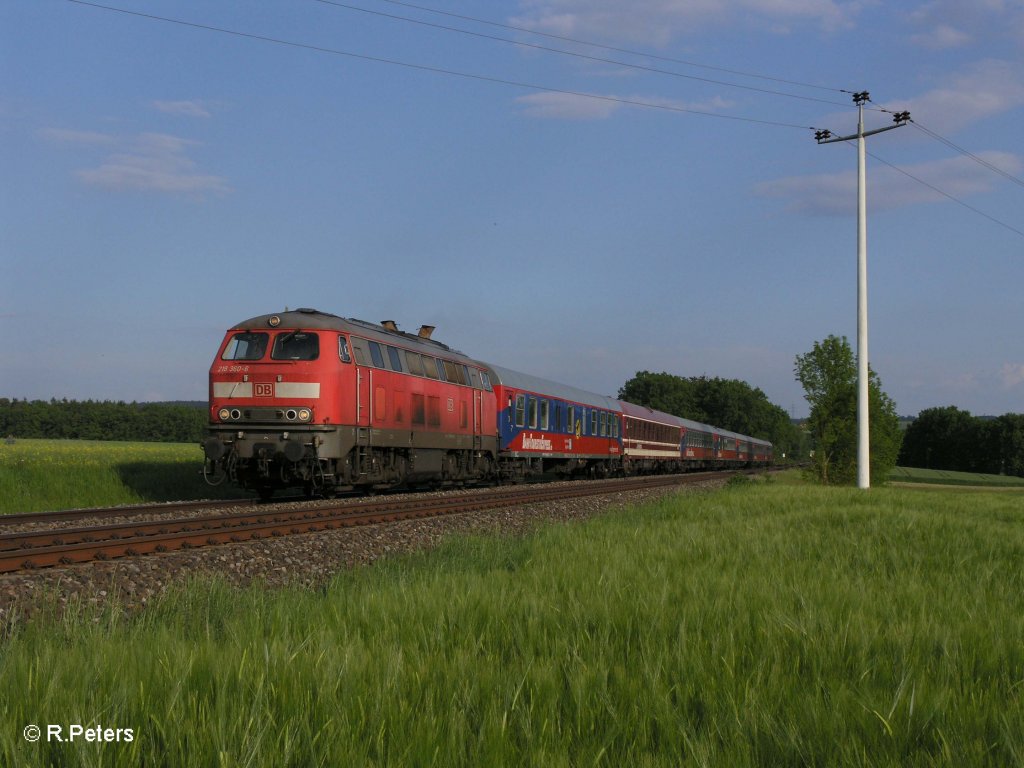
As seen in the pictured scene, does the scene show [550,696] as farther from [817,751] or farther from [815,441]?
[815,441]

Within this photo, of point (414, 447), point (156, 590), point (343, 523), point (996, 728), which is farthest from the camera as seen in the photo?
point (414, 447)

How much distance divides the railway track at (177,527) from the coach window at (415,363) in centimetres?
352

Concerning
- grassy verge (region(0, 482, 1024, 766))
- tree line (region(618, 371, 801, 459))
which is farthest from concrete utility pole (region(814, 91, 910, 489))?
tree line (region(618, 371, 801, 459))

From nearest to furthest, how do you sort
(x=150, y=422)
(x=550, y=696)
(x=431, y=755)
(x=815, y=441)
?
(x=431, y=755), (x=550, y=696), (x=815, y=441), (x=150, y=422)

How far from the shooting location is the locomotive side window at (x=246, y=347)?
19.7 meters

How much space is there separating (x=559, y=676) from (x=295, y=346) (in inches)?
644

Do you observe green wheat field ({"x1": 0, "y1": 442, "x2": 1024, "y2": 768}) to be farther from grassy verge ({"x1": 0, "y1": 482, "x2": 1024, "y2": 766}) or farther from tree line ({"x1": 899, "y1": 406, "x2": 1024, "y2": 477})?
tree line ({"x1": 899, "y1": 406, "x2": 1024, "y2": 477})

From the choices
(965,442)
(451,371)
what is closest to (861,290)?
(451,371)

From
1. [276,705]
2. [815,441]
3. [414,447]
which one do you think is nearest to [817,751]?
[276,705]

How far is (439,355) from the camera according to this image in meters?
25.8

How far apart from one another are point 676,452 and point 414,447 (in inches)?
1536

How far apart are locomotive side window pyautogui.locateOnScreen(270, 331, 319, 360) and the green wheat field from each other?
40.5ft

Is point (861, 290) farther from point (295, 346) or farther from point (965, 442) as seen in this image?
point (965, 442)

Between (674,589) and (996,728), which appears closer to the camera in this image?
(996,728)
